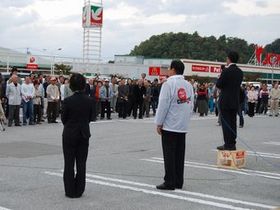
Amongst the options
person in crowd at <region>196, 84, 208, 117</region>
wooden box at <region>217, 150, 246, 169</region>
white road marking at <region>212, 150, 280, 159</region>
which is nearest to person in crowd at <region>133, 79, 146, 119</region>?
person in crowd at <region>196, 84, 208, 117</region>

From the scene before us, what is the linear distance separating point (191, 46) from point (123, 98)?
90.0m

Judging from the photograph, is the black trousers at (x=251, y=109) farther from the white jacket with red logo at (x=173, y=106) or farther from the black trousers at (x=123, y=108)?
the white jacket with red logo at (x=173, y=106)

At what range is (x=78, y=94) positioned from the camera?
797cm

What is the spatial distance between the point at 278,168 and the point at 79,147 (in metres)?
4.79

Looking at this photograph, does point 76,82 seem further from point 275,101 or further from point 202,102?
point 275,101

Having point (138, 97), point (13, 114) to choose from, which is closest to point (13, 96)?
point (13, 114)

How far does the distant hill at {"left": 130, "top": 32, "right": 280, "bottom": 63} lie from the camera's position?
4373 inches

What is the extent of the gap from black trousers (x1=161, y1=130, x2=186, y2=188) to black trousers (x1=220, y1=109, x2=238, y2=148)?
287 cm

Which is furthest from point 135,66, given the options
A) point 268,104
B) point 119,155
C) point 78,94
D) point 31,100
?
point 78,94

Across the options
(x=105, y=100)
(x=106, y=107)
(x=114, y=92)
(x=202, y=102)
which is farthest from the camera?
(x=202, y=102)

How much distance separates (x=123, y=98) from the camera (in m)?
24.6

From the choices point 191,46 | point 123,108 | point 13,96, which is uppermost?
point 191,46

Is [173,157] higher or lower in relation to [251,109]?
higher

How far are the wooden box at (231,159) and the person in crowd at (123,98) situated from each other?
14011 mm
